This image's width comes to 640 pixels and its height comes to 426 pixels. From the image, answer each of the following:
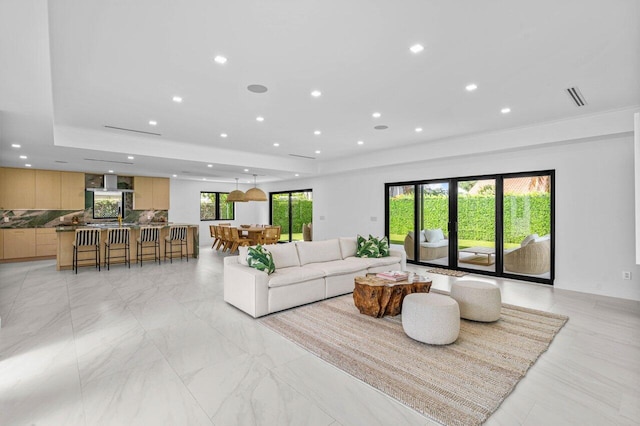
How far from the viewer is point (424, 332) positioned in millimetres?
3115

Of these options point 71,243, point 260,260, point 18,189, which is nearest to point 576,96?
point 260,260

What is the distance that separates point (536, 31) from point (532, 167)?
388 cm

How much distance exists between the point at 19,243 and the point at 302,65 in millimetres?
9350

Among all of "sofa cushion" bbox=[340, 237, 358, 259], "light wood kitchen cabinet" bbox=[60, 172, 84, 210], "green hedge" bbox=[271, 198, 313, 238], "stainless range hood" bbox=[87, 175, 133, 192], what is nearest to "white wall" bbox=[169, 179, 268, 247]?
"stainless range hood" bbox=[87, 175, 133, 192]

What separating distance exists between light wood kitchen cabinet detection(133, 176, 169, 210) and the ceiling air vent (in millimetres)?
10441

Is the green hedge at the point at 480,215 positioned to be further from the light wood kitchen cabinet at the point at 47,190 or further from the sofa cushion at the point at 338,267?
the light wood kitchen cabinet at the point at 47,190

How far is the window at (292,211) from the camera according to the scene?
1113 centimetres

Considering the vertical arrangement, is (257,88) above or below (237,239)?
above

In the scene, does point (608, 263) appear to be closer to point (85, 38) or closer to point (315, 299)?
point (315, 299)

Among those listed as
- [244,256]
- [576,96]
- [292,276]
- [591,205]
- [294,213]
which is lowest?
[292,276]

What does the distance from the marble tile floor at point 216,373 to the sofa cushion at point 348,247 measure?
7.53 feet

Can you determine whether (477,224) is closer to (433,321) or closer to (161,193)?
(433,321)

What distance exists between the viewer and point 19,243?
818 centimetres

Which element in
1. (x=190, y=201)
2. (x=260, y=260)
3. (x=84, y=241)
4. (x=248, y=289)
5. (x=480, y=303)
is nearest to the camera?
(x=480, y=303)
